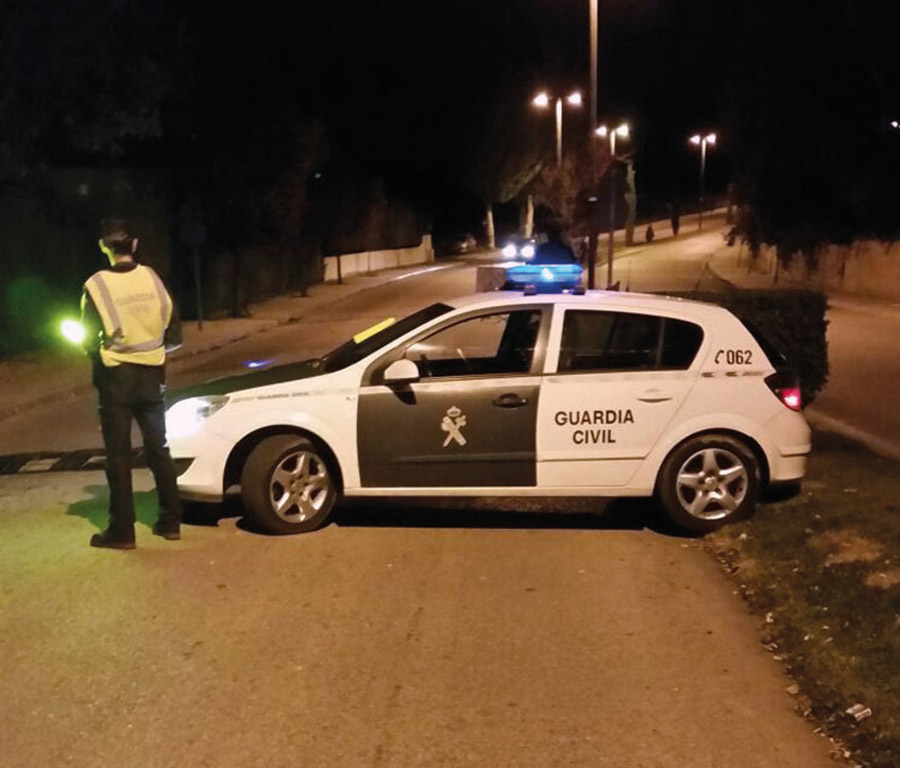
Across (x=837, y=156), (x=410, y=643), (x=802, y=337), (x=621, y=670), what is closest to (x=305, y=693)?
(x=410, y=643)

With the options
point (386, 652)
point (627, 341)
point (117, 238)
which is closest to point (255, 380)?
point (117, 238)

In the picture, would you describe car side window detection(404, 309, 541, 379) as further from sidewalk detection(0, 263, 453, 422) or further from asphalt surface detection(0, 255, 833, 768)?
sidewalk detection(0, 263, 453, 422)

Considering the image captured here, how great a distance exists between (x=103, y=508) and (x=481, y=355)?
3036 mm

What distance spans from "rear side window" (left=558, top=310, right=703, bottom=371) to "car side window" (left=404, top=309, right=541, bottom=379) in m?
0.28

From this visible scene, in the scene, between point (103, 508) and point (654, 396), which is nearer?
point (654, 396)

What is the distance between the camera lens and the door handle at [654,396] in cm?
723

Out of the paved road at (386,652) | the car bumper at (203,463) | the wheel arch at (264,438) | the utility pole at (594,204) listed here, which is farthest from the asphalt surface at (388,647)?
the utility pole at (594,204)

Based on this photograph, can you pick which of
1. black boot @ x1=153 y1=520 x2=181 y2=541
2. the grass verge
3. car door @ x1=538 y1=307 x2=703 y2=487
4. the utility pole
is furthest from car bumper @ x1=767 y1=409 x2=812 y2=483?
the utility pole

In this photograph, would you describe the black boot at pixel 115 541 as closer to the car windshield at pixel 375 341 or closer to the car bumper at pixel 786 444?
the car windshield at pixel 375 341

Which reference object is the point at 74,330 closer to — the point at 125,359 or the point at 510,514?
the point at 125,359

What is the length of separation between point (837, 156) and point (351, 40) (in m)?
34.0

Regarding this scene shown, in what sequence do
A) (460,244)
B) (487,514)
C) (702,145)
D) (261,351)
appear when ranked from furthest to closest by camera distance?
(702,145)
(460,244)
(261,351)
(487,514)

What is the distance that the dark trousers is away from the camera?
6816mm

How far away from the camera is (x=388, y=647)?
17.5 ft
